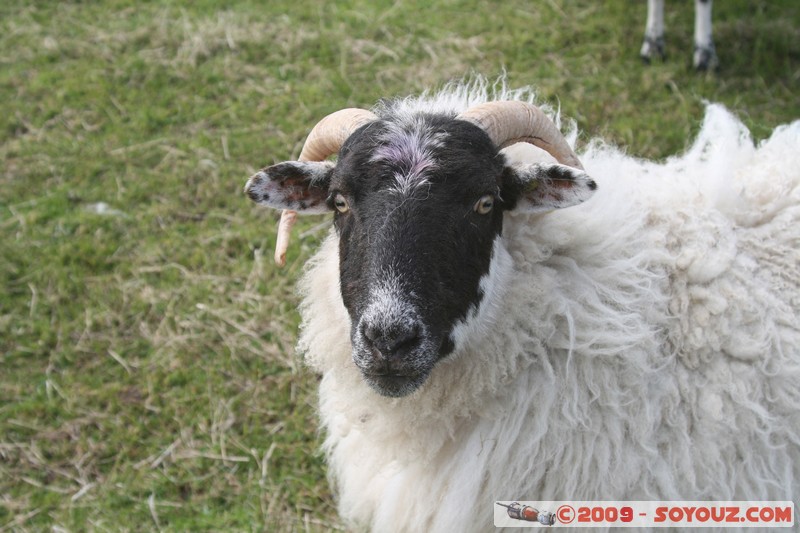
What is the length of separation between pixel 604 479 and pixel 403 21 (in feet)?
18.4

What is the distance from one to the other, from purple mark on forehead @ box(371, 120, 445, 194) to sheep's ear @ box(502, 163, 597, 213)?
357mm

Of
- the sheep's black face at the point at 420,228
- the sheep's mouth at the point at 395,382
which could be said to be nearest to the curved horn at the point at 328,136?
the sheep's black face at the point at 420,228

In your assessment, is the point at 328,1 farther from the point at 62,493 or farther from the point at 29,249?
the point at 62,493

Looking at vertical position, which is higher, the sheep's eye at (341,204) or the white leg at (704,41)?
the sheep's eye at (341,204)

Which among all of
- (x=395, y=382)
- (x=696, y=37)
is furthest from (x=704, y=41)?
(x=395, y=382)

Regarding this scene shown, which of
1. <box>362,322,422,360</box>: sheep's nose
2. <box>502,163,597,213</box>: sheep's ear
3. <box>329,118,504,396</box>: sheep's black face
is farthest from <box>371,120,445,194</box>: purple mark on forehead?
<box>362,322,422,360</box>: sheep's nose

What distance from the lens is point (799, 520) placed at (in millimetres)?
2957

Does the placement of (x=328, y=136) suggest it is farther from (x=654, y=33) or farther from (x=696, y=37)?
(x=696, y=37)

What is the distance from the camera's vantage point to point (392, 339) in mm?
2455

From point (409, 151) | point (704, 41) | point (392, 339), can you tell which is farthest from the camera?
point (704, 41)

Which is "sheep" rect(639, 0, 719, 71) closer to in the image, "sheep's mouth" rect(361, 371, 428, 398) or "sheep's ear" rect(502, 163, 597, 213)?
"sheep's ear" rect(502, 163, 597, 213)

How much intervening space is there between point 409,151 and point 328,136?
0.53 metres

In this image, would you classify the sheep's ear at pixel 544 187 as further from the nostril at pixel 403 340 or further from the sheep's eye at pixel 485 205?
the nostril at pixel 403 340

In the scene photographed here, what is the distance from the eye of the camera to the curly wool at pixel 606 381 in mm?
2869
